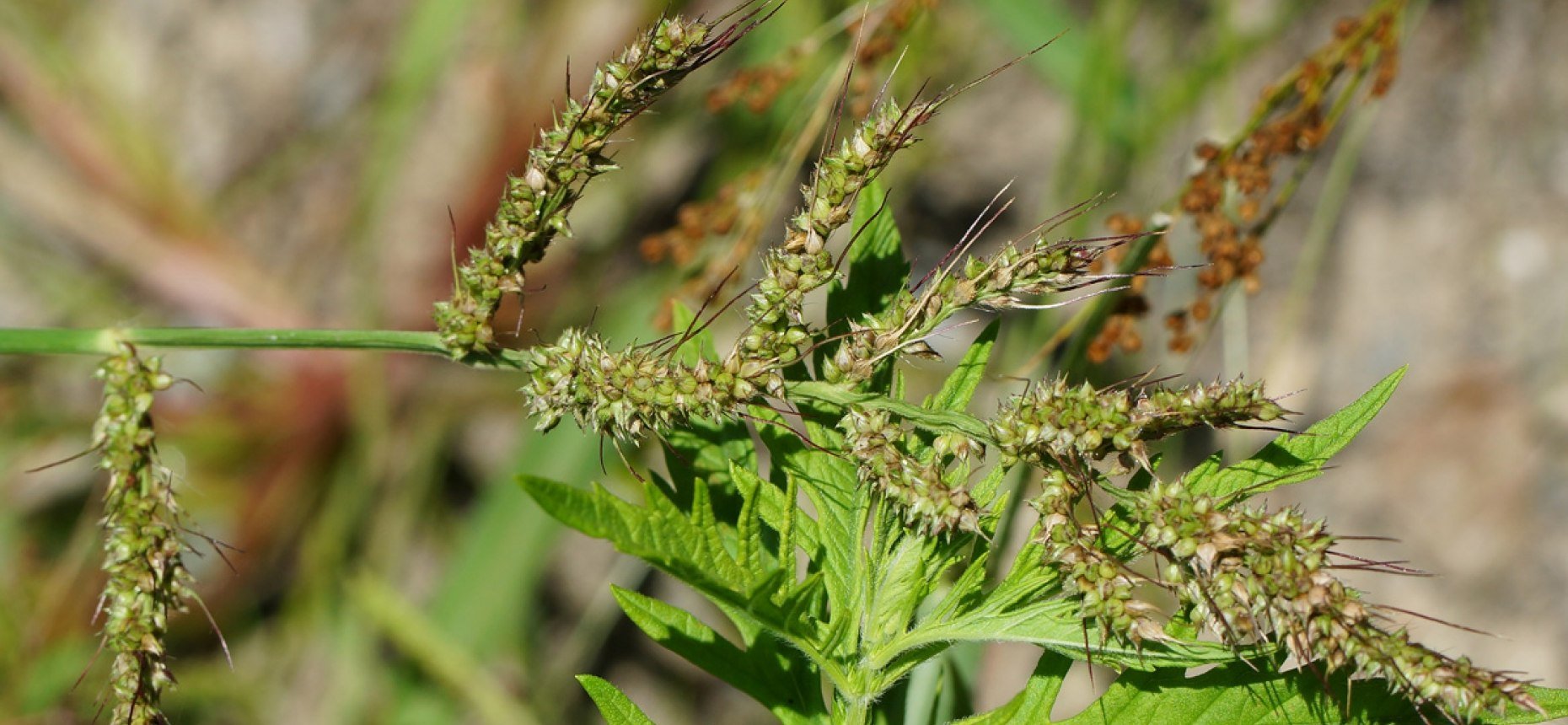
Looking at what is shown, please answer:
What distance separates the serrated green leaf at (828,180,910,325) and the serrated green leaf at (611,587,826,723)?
36 cm

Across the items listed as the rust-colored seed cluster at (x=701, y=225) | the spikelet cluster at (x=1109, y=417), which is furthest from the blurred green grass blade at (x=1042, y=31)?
the spikelet cluster at (x=1109, y=417)

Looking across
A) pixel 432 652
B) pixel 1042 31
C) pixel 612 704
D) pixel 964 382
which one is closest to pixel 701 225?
pixel 964 382

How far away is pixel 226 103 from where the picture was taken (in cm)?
371

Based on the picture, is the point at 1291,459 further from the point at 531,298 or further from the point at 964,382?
the point at 531,298

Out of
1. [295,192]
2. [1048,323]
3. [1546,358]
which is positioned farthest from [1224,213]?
[295,192]

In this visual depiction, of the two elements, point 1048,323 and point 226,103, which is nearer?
point 1048,323

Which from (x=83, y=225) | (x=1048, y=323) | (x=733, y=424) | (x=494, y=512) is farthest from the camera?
(x=83, y=225)

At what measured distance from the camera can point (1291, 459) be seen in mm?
1059

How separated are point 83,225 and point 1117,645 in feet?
11.8

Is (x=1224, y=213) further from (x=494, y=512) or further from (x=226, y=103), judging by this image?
(x=226, y=103)

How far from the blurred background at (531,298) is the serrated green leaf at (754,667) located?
1.56 meters

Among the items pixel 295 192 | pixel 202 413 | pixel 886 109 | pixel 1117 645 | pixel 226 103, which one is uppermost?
pixel 226 103

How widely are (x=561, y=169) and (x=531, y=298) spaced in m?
2.18

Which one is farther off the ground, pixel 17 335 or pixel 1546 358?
pixel 1546 358
